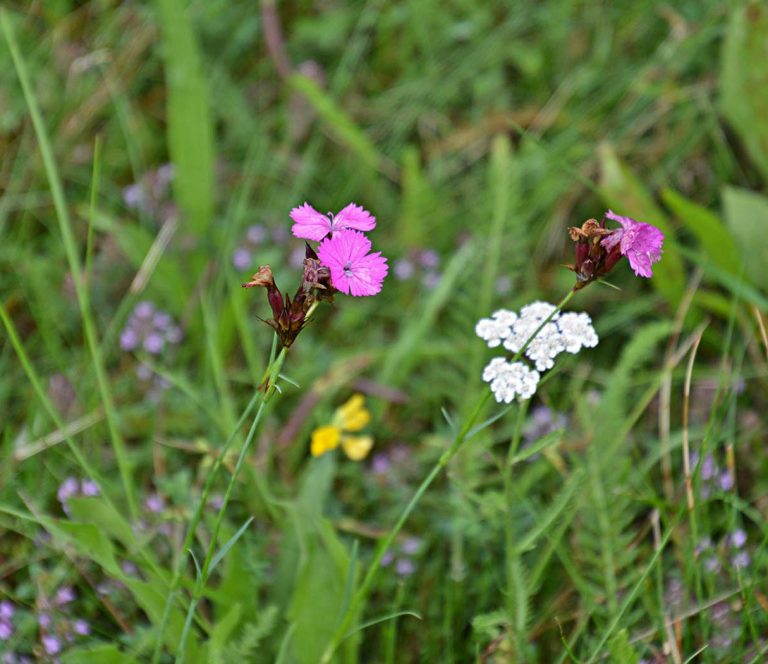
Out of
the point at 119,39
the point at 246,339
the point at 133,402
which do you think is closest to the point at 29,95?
the point at 246,339

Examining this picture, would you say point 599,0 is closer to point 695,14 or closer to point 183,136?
point 695,14

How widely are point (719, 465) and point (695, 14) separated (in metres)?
1.27

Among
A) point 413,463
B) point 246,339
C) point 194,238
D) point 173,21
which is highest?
point 173,21

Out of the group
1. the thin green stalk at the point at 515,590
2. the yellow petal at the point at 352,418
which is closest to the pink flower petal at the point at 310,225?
the thin green stalk at the point at 515,590

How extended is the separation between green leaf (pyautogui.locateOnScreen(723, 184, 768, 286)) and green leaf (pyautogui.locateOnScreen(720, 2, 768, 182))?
22 centimetres

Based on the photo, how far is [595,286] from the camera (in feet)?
6.97

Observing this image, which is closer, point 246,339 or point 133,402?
point 246,339

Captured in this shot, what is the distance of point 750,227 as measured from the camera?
1.96m

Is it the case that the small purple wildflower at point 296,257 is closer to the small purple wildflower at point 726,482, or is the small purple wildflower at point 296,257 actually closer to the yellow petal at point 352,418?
the yellow petal at point 352,418

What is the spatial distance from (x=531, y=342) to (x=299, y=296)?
1.00ft

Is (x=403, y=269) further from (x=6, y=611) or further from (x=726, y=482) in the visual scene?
(x=6, y=611)

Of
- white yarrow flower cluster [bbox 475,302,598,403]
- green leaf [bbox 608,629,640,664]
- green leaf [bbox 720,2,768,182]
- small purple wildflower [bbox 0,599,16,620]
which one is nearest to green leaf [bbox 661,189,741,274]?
green leaf [bbox 720,2,768,182]

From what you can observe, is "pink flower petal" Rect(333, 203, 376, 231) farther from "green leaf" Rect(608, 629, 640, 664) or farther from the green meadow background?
"green leaf" Rect(608, 629, 640, 664)

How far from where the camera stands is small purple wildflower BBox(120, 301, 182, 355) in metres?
1.96
